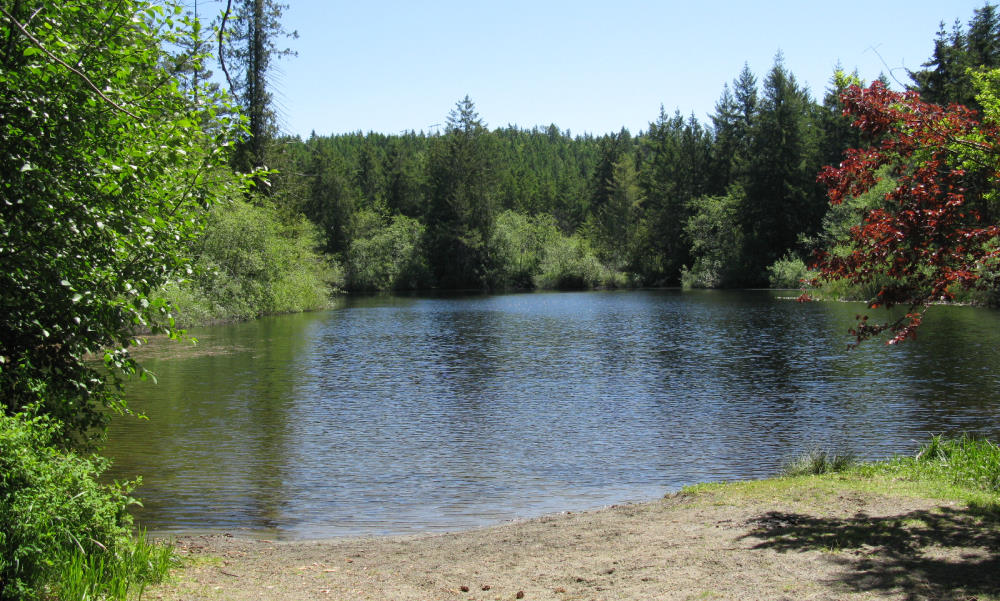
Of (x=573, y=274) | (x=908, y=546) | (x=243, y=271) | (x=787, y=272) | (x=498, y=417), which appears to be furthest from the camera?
(x=573, y=274)

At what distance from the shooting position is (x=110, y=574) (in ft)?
21.4

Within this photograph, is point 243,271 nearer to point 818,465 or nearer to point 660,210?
point 818,465

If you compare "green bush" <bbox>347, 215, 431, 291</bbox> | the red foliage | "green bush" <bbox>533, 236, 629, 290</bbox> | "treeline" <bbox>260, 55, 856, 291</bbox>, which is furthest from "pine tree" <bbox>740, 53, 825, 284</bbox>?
the red foliage

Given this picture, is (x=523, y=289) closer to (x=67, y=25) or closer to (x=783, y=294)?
(x=783, y=294)

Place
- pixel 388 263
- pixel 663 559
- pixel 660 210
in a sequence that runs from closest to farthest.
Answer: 1. pixel 663 559
2. pixel 388 263
3. pixel 660 210

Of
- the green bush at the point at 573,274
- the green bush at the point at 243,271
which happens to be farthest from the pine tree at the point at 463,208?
the green bush at the point at 243,271

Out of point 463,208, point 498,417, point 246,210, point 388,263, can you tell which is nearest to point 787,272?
point 463,208

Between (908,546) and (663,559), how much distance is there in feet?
7.68

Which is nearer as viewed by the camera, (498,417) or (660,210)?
(498,417)

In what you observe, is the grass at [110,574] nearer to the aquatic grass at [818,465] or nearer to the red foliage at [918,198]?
the red foliage at [918,198]

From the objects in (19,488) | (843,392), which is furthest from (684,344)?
(19,488)

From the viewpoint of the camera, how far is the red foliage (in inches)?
335

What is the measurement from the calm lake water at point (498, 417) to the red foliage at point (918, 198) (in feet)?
17.1

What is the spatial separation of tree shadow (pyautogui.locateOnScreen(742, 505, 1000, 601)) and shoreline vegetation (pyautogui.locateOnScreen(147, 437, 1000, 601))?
17 millimetres
